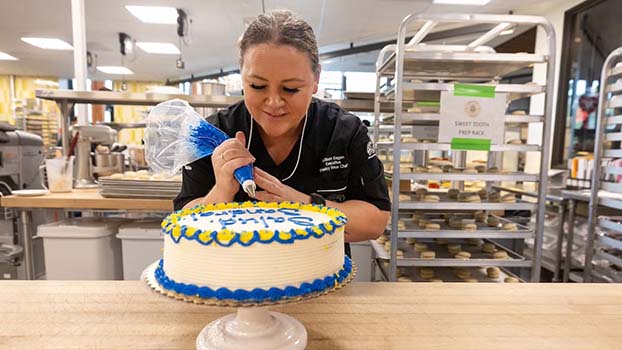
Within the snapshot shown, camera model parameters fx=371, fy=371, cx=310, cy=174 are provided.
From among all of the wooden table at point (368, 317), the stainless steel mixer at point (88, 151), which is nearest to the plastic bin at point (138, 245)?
the stainless steel mixer at point (88, 151)

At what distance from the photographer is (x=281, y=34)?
99 centimetres

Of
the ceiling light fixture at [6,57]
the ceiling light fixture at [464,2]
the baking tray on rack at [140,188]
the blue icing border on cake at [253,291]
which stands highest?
the ceiling light fixture at [464,2]

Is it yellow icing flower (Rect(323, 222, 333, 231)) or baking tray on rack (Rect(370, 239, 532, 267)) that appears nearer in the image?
yellow icing flower (Rect(323, 222, 333, 231))

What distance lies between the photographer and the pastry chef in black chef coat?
0.97 m

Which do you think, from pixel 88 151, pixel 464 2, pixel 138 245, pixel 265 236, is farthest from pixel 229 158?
pixel 464 2

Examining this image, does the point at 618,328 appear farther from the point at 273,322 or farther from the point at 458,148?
the point at 458,148

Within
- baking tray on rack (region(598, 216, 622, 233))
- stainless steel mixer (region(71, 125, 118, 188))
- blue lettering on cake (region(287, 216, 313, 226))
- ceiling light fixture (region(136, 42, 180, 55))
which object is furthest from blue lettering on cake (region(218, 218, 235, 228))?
ceiling light fixture (region(136, 42, 180, 55))

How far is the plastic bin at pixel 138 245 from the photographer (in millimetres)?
2139

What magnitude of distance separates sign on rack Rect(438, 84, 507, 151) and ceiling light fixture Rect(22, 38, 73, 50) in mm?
7216

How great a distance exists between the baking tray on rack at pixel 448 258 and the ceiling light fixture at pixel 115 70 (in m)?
8.63

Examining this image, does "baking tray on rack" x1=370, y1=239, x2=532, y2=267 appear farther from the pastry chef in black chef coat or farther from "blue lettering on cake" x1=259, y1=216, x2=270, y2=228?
"blue lettering on cake" x1=259, y1=216, x2=270, y2=228

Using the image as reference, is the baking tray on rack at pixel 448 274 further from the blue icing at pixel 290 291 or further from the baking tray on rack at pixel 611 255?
the blue icing at pixel 290 291

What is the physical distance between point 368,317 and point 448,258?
→ 1.41m

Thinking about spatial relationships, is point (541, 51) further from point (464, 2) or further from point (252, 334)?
point (252, 334)
